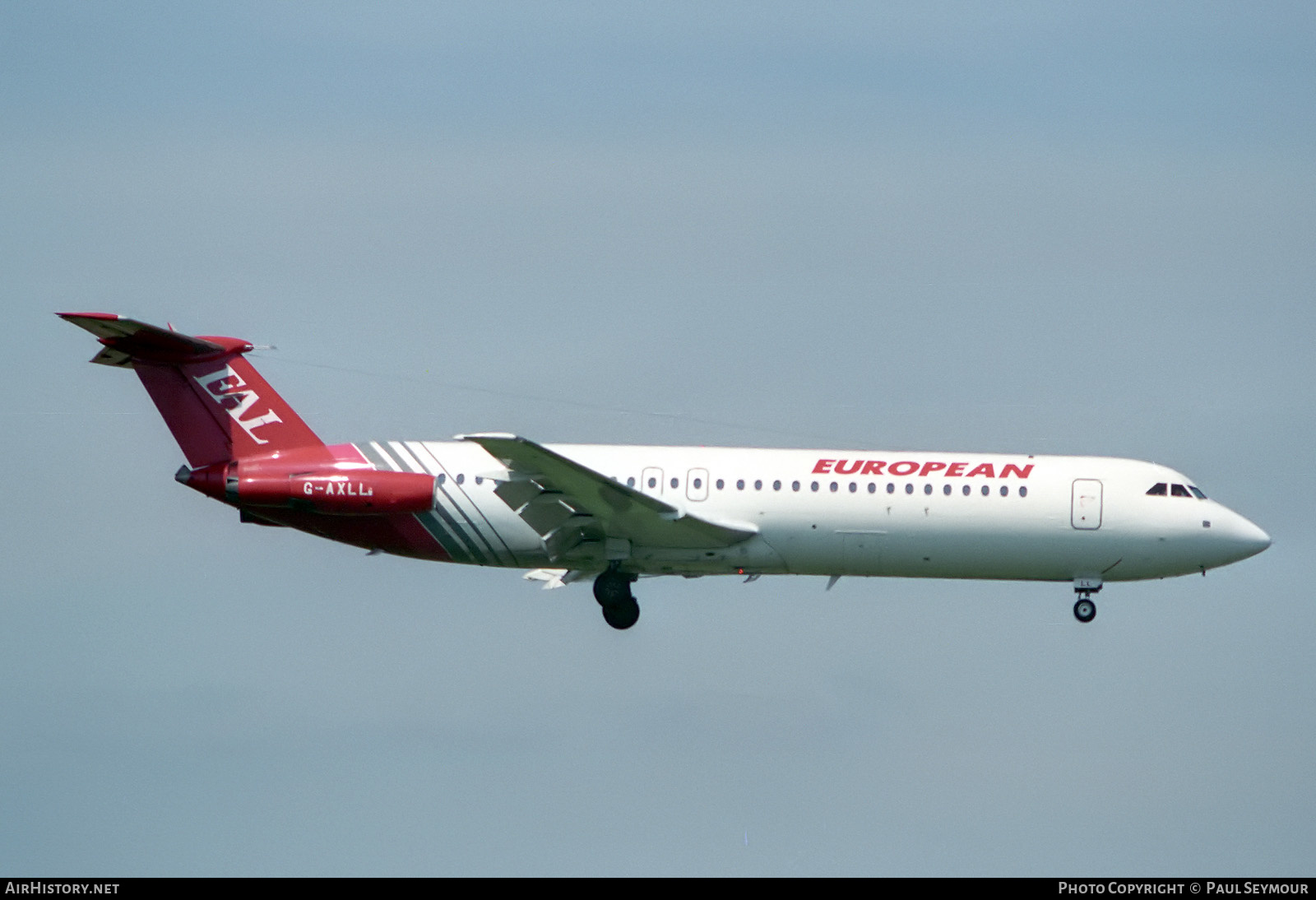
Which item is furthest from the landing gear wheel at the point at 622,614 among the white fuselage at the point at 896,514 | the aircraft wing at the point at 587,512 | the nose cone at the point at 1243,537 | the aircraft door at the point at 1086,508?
the nose cone at the point at 1243,537

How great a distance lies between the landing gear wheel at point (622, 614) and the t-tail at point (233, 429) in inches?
207

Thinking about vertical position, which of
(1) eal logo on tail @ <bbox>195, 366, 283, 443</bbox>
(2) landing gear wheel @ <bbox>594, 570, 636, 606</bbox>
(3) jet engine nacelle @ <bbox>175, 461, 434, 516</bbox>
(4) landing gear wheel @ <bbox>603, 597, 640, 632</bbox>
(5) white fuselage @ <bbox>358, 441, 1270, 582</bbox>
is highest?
(1) eal logo on tail @ <bbox>195, 366, 283, 443</bbox>

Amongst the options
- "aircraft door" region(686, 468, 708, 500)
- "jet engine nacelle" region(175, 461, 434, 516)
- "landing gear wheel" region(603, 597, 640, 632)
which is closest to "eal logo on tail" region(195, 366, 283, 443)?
"jet engine nacelle" region(175, 461, 434, 516)

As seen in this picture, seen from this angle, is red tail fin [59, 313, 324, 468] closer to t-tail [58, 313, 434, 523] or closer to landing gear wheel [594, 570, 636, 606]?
t-tail [58, 313, 434, 523]

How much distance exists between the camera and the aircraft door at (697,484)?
128ft

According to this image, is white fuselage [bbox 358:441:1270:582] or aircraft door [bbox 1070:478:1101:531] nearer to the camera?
white fuselage [bbox 358:441:1270:582]

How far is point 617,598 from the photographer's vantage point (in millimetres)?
39438

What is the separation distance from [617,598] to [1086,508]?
11542mm

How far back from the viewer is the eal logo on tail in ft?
130

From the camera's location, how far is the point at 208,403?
3962cm

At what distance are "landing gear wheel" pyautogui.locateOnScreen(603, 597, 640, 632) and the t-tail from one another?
17.3ft

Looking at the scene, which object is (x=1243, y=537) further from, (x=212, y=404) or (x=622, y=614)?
(x=212, y=404)

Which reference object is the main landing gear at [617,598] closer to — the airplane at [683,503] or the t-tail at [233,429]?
the airplane at [683,503]

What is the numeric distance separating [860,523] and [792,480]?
1931 mm
